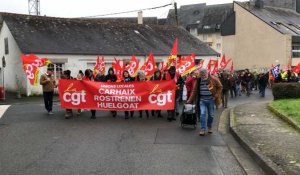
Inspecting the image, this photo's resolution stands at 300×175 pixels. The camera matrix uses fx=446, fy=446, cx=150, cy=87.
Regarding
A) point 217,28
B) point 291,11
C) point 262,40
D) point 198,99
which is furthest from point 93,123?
point 217,28

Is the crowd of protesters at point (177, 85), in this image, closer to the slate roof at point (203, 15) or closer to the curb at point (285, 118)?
the curb at point (285, 118)

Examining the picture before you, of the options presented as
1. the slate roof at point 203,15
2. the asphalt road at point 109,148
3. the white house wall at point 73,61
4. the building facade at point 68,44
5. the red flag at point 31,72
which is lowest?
the asphalt road at point 109,148

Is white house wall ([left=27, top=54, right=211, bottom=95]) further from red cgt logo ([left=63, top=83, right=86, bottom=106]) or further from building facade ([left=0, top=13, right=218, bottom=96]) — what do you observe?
red cgt logo ([left=63, top=83, right=86, bottom=106])

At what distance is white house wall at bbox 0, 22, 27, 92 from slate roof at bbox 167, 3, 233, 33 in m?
44.9

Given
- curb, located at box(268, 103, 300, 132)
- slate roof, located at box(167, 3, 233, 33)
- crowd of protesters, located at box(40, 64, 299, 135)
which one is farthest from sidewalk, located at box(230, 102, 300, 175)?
slate roof, located at box(167, 3, 233, 33)

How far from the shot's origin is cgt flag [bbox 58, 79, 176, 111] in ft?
46.5

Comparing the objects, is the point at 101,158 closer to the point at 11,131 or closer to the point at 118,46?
the point at 11,131

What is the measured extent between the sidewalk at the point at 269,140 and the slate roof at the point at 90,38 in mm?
19124

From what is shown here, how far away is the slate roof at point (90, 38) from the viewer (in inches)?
1208

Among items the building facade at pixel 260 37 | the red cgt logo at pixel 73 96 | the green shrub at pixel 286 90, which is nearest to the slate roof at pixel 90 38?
the building facade at pixel 260 37

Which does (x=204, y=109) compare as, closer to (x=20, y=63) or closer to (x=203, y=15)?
(x=20, y=63)

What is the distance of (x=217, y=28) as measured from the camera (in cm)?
7275

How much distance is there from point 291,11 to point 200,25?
1650cm

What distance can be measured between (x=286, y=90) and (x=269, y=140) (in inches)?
389
